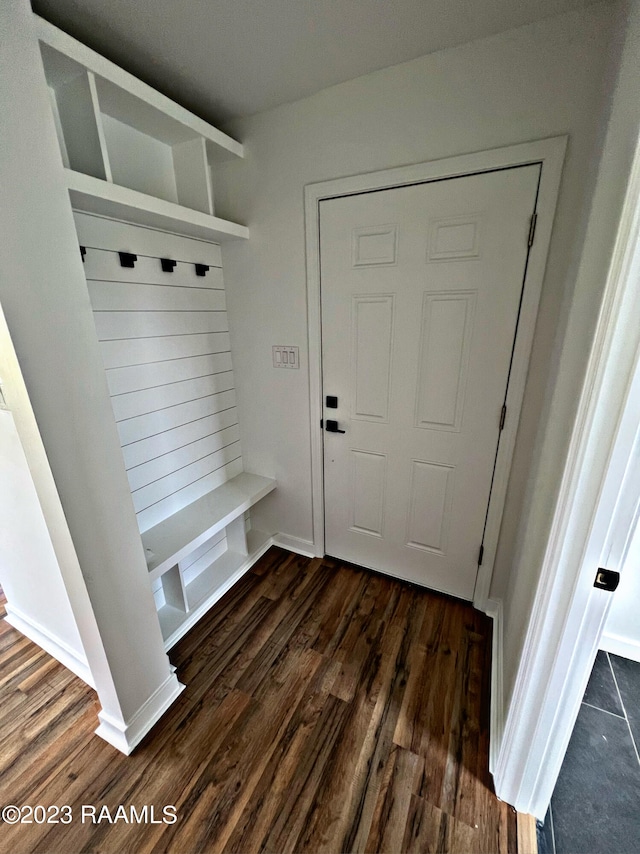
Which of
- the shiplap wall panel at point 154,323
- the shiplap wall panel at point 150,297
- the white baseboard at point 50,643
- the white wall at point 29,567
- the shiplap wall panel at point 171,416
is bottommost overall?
the white baseboard at point 50,643

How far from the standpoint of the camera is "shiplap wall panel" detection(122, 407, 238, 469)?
1605mm

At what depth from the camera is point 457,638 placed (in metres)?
1.68

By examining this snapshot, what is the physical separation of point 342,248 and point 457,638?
77.0 inches

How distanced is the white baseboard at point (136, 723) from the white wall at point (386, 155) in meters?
1.07

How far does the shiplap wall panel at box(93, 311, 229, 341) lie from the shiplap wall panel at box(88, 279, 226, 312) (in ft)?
0.07

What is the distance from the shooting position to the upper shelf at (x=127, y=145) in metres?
1.10

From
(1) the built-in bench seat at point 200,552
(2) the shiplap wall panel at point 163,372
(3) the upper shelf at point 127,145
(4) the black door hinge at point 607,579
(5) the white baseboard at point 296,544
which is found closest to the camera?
(4) the black door hinge at point 607,579

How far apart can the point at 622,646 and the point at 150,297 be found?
2698 millimetres

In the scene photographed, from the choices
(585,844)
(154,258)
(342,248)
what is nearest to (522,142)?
(342,248)

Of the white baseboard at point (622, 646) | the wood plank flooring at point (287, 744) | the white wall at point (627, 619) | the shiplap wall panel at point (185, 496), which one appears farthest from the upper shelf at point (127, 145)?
the white baseboard at point (622, 646)

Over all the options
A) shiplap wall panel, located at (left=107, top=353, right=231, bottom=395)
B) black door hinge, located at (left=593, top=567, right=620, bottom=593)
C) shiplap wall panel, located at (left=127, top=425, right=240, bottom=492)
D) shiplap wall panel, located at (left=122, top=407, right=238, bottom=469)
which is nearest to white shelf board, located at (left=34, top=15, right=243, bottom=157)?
shiplap wall panel, located at (left=107, top=353, right=231, bottom=395)

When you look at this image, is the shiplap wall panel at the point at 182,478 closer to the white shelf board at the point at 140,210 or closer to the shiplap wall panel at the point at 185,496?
the shiplap wall panel at the point at 185,496

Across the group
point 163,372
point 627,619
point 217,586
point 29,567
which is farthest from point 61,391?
point 627,619

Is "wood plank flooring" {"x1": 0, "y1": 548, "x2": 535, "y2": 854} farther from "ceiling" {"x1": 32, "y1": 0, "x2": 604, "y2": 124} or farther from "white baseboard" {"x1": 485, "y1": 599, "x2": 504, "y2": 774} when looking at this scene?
"ceiling" {"x1": 32, "y1": 0, "x2": 604, "y2": 124}
